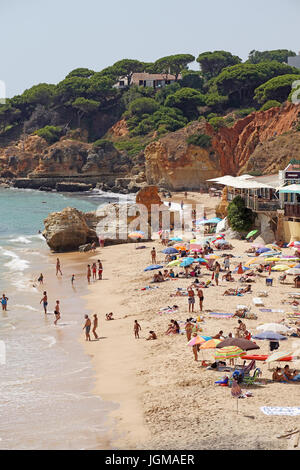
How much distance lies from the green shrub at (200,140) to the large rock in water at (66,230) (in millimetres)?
38578

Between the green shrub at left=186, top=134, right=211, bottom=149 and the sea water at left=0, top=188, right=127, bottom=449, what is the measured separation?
4181 cm

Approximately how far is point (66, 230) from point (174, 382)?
24528 millimetres

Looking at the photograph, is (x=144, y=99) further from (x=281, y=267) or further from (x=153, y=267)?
(x=281, y=267)

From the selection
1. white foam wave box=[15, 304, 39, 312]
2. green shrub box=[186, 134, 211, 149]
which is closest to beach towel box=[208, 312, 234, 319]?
white foam wave box=[15, 304, 39, 312]

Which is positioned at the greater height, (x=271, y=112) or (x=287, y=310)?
(x=271, y=112)

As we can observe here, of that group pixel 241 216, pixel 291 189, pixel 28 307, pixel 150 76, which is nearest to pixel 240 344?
pixel 28 307

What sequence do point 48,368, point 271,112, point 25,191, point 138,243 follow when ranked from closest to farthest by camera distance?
point 48,368, point 138,243, point 271,112, point 25,191

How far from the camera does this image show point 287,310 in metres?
21.9

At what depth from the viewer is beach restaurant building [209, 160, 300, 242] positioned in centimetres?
3284

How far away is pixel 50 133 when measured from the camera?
349 feet

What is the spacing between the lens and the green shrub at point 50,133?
10562cm
